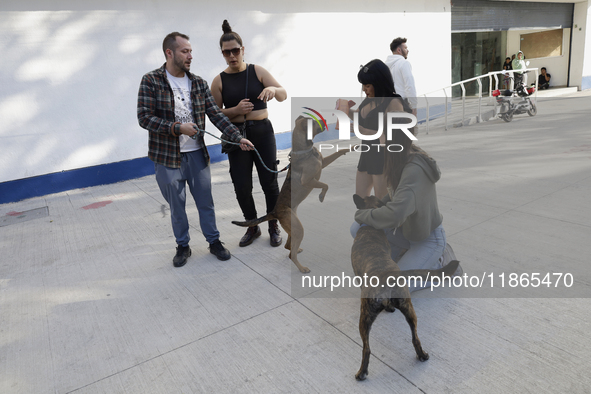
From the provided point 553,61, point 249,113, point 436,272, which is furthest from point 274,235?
point 553,61

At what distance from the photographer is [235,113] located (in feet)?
11.7

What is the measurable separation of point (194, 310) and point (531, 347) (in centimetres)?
211

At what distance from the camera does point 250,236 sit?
155 inches

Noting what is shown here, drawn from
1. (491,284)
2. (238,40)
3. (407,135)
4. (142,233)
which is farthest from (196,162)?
(491,284)

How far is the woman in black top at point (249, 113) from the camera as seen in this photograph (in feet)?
11.8

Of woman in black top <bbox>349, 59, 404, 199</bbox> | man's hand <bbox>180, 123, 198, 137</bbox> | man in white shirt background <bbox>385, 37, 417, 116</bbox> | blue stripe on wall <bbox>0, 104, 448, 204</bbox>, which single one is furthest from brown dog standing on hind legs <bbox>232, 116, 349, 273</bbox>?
man in white shirt background <bbox>385, 37, 417, 116</bbox>

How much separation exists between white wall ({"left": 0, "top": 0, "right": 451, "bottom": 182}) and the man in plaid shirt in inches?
157

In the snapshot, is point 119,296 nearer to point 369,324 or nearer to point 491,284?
point 369,324

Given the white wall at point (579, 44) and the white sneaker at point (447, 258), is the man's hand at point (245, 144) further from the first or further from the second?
the white wall at point (579, 44)

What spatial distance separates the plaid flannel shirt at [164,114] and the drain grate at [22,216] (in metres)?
3.06

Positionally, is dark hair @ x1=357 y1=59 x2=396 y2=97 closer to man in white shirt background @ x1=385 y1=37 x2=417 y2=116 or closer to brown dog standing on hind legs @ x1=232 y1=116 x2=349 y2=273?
brown dog standing on hind legs @ x1=232 y1=116 x2=349 y2=273

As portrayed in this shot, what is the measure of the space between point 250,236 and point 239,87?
56.1 inches

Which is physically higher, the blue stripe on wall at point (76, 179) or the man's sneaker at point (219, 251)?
the blue stripe on wall at point (76, 179)

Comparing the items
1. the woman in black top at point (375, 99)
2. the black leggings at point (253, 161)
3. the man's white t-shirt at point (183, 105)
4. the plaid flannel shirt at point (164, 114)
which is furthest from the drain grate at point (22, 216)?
the woman in black top at point (375, 99)
